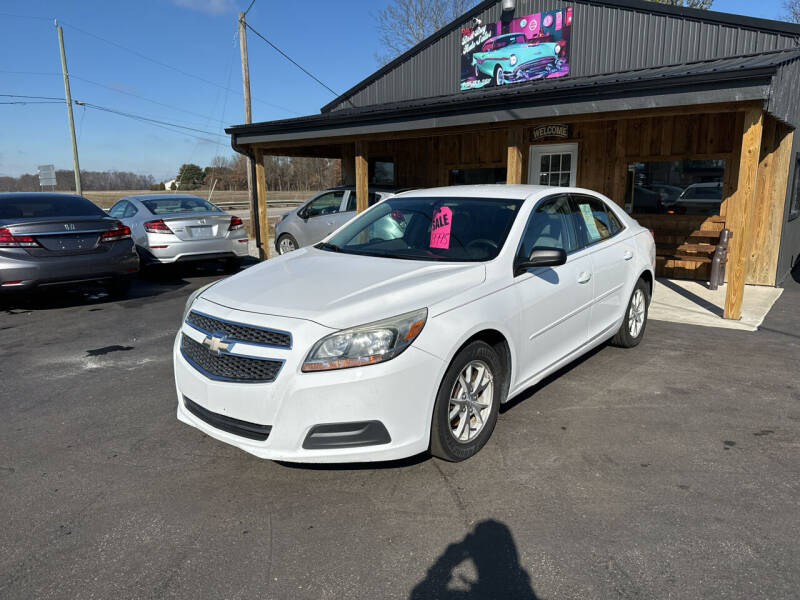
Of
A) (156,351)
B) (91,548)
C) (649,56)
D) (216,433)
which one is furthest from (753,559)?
(649,56)

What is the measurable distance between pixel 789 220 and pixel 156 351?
10100 millimetres

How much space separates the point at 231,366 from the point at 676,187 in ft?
31.1

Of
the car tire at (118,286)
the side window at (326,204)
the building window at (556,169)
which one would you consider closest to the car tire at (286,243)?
the side window at (326,204)

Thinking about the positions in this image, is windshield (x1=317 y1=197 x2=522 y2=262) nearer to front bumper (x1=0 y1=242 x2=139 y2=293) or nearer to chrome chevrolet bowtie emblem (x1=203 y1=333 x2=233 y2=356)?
chrome chevrolet bowtie emblem (x1=203 y1=333 x2=233 y2=356)

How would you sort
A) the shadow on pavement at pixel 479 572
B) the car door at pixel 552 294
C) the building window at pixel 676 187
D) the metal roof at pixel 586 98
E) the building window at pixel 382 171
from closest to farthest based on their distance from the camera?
the shadow on pavement at pixel 479 572 < the car door at pixel 552 294 < the metal roof at pixel 586 98 < the building window at pixel 676 187 < the building window at pixel 382 171

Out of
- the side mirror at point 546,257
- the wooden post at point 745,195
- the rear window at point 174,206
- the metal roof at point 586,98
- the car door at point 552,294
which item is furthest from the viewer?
the rear window at point 174,206

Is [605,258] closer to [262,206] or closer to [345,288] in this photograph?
[345,288]

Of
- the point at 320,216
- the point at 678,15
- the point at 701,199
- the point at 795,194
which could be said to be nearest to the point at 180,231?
the point at 320,216

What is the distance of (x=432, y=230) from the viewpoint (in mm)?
4285

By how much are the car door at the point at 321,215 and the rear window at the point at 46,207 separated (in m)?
4.36

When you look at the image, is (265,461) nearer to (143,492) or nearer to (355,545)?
(143,492)

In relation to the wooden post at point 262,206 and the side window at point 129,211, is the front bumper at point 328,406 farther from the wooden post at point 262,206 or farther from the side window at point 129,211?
the wooden post at point 262,206

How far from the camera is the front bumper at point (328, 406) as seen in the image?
286 cm

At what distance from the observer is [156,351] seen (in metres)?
5.91
